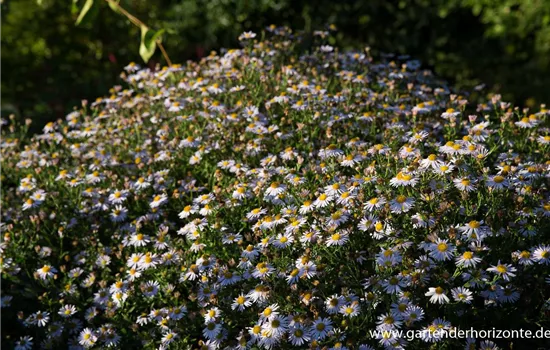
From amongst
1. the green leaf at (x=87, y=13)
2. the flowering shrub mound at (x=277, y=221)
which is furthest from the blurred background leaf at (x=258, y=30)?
the flowering shrub mound at (x=277, y=221)

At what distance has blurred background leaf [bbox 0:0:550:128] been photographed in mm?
6055

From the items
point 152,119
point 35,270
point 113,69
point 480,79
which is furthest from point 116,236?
point 480,79

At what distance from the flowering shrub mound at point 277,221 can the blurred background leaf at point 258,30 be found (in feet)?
7.49

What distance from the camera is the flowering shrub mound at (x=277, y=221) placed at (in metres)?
2.40

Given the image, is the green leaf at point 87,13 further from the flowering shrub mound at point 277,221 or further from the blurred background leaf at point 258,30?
the blurred background leaf at point 258,30

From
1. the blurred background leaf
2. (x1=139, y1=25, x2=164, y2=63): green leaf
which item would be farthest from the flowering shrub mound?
the blurred background leaf

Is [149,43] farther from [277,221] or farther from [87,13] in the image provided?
[277,221]

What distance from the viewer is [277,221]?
2672 millimetres

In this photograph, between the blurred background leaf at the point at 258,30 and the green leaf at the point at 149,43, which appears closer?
the green leaf at the point at 149,43

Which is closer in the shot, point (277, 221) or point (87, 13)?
point (277, 221)

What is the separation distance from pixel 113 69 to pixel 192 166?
3.64 m

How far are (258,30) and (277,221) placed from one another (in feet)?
13.6

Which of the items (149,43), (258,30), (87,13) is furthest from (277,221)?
(258,30)

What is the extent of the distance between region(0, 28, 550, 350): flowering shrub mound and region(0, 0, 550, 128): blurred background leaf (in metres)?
2.28
